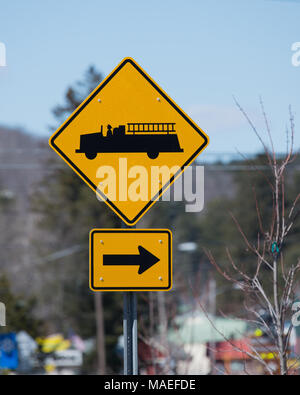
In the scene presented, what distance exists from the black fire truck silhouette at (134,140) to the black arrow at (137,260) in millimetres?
662

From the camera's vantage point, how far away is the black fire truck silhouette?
4949 mm

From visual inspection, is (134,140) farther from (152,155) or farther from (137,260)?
(137,260)

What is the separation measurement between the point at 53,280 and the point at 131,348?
50451 mm

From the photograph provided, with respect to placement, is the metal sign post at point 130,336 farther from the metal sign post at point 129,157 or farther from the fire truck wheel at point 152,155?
the fire truck wheel at point 152,155

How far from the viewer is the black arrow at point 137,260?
489 centimetres

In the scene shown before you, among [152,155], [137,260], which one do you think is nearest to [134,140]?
[152,155]

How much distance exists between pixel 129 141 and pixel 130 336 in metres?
1.31

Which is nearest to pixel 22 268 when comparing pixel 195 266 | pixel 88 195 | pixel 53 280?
pixel 53 280

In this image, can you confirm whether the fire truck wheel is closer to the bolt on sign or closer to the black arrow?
the bolt on sign

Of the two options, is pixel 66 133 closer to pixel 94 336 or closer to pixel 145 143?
pixel 145 143

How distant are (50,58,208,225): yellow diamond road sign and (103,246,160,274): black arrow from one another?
0.25 meters

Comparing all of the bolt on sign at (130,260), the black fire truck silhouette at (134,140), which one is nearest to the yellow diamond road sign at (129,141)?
the black fire truck silhouette at (134,140)

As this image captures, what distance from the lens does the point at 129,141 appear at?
16.4ft

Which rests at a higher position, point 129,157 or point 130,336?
point 129,157
